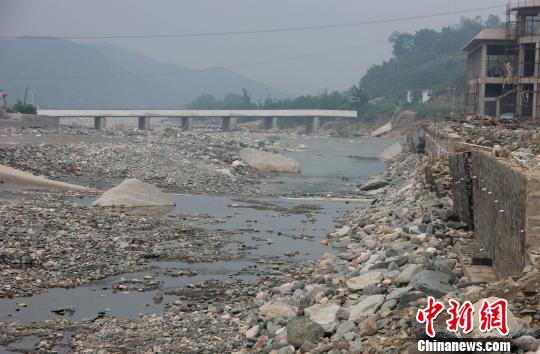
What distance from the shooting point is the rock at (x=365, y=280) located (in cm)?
934

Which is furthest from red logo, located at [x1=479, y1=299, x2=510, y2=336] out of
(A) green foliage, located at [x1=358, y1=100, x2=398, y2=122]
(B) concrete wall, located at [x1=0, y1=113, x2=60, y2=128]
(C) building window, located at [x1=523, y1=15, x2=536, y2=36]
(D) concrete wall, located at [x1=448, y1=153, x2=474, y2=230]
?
(A) green foliage, located at [x1=358, y1=100, x2=398, y2=122]

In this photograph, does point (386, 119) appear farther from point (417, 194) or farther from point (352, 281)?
point (352, 281)

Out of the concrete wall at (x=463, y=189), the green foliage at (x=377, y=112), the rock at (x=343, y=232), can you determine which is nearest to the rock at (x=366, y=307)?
the concrete wall at (x=463, y=189)

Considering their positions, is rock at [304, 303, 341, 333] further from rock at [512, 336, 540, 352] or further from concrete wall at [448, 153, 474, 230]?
concrete wall at [448, 153, 474, 230]

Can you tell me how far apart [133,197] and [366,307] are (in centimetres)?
1325

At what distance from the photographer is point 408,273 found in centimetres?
901

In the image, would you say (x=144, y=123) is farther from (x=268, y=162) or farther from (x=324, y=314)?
(x=324, y=314)

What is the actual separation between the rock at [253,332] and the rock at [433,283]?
1887 millimetres

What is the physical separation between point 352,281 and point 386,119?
3251 inches

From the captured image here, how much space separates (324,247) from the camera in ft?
52.3

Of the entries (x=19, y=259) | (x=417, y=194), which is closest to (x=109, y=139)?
(x=417, y=194)

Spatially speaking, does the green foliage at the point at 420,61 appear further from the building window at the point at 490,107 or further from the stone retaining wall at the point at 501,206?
the stone retaining wall at the point at 501,206

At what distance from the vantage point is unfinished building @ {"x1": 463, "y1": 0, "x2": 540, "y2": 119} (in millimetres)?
40000

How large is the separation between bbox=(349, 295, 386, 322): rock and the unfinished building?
102 feet
